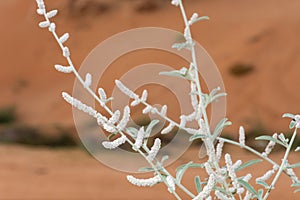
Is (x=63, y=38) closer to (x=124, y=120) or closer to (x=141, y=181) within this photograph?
(x=124, y=120)

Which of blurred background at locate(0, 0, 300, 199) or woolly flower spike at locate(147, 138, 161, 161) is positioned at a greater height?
woolly flower spike at locate(147, 138, 161, 161)

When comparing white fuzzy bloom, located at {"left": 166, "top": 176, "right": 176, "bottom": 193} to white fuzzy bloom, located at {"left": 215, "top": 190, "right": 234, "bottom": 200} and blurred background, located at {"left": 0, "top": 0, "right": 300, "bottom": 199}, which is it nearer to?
white fuzzy bloom, located at {"left": 215, "top": 190, "right": 234, "bottom": 200}

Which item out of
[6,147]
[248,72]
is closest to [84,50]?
[248,72]

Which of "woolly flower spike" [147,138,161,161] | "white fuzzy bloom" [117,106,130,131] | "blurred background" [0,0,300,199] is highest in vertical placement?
"white fuzzy bloom" [117,106,130,131]

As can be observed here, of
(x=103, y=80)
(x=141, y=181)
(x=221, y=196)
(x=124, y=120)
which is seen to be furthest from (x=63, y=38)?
(x=103, y=80)

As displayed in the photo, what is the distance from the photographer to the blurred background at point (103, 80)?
6633 millimetres

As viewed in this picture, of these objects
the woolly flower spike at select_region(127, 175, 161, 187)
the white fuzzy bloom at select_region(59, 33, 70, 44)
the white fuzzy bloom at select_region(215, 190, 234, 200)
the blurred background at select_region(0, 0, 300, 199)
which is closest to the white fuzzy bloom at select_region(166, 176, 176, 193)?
the woolly flower spike at select_region(127, 175, 161, 187)

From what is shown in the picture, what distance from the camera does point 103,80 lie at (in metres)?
12.3

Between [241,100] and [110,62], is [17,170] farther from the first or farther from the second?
[110,62]

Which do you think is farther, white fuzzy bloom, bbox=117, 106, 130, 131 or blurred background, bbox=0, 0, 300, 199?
blurred background, bbox=0, 0, 300, 199

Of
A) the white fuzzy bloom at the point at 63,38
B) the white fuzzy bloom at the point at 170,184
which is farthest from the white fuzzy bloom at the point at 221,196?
the white fuzzy bloom at the point at 63,38

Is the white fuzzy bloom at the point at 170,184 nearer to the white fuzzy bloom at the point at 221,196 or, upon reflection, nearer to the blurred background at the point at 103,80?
the white fuzzy bloom at the point at 221,196

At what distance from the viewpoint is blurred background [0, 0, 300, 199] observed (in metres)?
6.63

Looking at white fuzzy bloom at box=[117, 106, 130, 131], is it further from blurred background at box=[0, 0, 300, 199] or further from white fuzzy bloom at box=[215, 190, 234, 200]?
blurred background at box=[0, 0, 300, 199]
